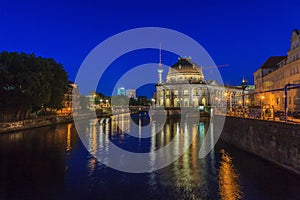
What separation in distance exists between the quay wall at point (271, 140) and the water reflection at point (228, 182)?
3.62m

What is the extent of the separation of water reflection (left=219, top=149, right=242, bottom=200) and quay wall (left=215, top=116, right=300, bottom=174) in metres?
3.62

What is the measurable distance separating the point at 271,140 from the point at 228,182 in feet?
22.5

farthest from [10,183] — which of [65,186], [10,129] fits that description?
[10,129]

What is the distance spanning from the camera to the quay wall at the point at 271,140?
20000 millimetres

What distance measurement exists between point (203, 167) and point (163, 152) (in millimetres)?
8595

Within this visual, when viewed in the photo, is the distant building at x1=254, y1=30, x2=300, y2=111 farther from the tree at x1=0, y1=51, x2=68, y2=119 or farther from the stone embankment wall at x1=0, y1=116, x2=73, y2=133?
the stone embankment wall at x1=0, y1=116, x2=73, y2=133

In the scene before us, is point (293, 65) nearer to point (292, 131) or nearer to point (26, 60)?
point (292, 131)

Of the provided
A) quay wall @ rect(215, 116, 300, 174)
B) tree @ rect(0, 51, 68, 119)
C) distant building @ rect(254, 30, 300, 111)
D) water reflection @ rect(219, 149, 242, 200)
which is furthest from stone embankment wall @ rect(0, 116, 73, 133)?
distant building @ rect(254, 30, 300, 111)

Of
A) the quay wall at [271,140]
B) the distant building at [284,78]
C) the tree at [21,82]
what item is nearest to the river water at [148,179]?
the quay wall at [271,140]

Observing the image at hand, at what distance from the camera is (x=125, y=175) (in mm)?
22078

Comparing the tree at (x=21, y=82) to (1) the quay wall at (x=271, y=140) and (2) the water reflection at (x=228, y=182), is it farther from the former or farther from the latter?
(2) the water reflection at (x=228, y=182)

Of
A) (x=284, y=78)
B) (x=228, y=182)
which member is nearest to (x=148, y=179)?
(x=228, y=182)

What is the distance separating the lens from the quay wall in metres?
20.0

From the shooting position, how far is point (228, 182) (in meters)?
19.8
